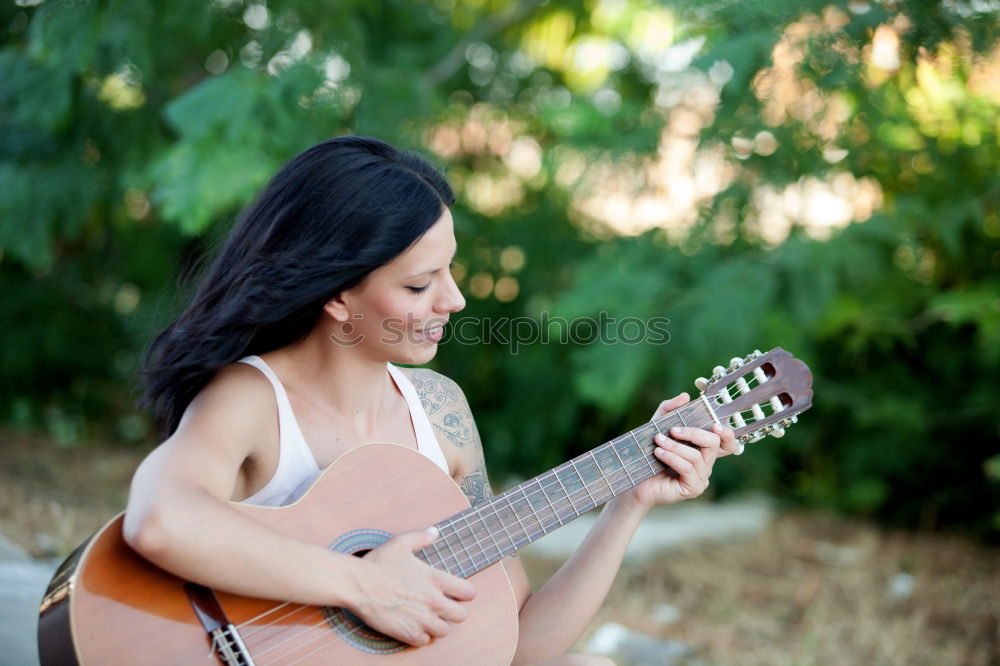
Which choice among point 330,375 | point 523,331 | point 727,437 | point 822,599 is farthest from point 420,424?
point 523,331

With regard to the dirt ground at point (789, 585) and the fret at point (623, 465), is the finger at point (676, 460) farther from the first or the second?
the dirt ground at point (789, 585)

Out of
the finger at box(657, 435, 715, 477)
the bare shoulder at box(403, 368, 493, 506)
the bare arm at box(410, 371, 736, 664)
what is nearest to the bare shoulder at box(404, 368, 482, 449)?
the bare shoulder at box(403, 368, 493, 506)

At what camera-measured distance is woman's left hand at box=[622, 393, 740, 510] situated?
5.89ft

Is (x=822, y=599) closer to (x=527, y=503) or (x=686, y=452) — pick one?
(x=686, y=452)

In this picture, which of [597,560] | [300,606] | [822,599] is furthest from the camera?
[822,599]

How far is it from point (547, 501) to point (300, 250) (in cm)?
71

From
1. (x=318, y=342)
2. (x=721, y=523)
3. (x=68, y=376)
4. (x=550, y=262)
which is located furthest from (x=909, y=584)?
(x=68, y=376)

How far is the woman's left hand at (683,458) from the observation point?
1795 mm

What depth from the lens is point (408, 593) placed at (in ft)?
5.22

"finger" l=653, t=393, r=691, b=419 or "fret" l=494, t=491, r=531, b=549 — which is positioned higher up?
"finger" l=653, t=393, r=691, b=419

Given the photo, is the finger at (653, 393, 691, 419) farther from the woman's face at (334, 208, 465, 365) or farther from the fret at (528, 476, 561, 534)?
the woman's face at (334, 208, 465, 365)

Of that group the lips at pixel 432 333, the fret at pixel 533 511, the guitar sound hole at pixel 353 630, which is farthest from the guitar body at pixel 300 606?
the lips at pixel 432 333

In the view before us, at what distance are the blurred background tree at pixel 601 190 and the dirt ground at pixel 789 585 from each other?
1.07 ft

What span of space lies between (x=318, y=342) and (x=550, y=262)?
304cm
